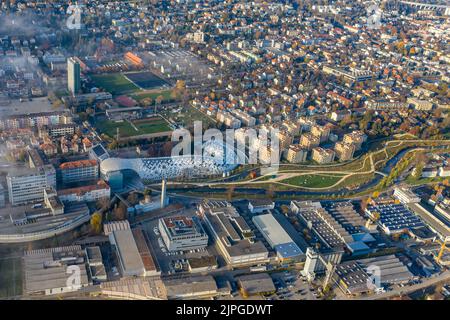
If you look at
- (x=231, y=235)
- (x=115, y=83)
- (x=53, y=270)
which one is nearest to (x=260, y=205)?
(x=231, y=235)

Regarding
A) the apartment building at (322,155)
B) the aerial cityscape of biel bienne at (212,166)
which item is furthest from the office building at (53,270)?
the apartment building at (322,155)

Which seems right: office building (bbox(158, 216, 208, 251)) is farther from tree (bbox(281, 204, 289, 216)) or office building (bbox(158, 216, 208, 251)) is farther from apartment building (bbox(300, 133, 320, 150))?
apartment building (bbox(300, 133, 320, 150))

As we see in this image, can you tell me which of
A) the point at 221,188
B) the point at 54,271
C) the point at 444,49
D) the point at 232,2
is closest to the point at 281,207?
the point at 221,188

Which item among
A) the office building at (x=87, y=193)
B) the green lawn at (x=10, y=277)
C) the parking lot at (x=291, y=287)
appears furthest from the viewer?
the office building at (x=87, y=193)

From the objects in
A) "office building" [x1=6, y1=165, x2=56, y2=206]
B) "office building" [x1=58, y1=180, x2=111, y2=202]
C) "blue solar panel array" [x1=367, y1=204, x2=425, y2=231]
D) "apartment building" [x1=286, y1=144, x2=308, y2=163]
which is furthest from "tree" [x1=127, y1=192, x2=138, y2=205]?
"blue solar panel array" [x1=367, y1=204, x2=425, y2=231]

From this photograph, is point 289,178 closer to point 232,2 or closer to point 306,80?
point 306,80

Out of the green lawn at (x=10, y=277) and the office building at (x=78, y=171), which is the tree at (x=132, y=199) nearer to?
the office building at (x=78, y=171)

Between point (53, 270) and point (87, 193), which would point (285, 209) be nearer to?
point (87, 193)
